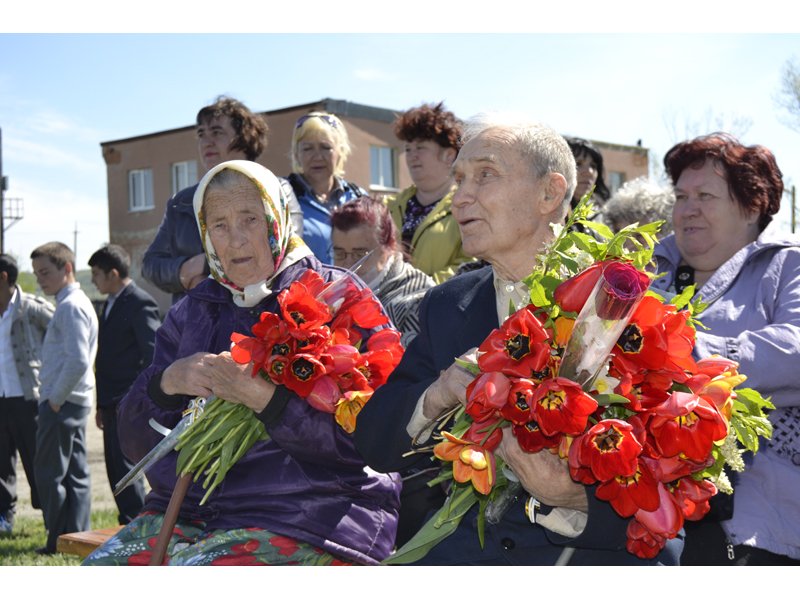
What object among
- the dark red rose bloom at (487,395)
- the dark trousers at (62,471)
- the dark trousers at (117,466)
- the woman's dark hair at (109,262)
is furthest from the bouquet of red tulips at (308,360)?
the woman's dark hair at (109,262)

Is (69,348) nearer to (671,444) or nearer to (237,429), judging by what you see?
(237,429)

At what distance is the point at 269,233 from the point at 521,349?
1.47 meters

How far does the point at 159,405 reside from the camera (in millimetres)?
3115

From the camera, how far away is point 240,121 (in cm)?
483

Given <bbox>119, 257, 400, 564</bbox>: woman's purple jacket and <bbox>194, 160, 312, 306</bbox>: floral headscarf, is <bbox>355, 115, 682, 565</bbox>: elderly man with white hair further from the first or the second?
<bbox>194, 160, 312, 306</bbox>: floral headscarf

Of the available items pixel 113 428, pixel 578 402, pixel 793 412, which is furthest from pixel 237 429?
pixel 113 428

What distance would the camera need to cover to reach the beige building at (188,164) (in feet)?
81.6

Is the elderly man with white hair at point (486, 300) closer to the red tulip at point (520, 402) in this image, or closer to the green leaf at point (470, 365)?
the green leaf at point (470, 365)

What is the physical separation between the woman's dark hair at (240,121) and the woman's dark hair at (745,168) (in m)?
2.48

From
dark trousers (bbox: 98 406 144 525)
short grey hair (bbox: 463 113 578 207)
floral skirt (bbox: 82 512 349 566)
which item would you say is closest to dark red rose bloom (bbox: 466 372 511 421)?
A: short grey hair (bbox: 463 113 578 207)

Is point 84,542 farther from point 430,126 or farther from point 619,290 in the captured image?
point 619,290

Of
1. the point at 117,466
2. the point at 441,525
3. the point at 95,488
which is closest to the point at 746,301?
the point at 441,525

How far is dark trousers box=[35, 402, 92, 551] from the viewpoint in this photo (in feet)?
22.9

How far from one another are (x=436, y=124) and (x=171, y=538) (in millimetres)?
2892
